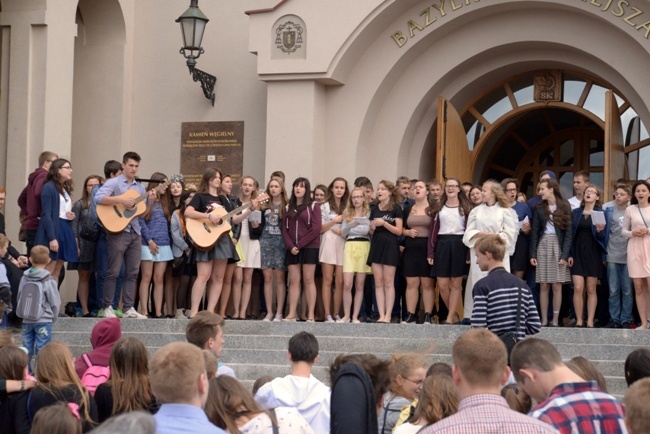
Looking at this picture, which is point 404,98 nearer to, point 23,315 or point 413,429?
point 23,315

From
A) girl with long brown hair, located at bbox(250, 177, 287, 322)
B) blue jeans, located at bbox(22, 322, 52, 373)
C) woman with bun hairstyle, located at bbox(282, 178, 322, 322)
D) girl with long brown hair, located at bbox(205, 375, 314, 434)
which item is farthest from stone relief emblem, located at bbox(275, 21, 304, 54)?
girl with long brown hair, located at bbox(205, 375, 314, 434)

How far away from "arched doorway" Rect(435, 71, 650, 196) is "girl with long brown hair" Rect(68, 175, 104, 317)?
494 cm

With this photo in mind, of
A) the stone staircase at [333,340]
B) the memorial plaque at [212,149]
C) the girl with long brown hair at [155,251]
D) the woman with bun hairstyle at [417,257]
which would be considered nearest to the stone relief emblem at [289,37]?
the memorial plaque at [212,149]

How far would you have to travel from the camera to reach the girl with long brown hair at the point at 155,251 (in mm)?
13367

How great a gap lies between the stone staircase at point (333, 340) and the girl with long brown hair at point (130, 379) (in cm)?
439

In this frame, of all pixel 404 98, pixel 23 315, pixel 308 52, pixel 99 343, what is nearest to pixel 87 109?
pixel 308 52

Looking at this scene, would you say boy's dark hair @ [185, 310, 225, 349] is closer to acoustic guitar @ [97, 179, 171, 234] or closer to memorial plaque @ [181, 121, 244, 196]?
acoustic guitar @ [97, 179, 171, 234]

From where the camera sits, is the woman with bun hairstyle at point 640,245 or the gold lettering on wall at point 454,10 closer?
the woman with bun hairstyle at point 640,245

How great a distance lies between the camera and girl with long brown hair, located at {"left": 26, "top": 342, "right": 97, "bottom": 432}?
20.2 ft

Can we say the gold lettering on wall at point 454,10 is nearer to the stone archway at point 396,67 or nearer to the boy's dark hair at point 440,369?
the stone archway at point 396,67

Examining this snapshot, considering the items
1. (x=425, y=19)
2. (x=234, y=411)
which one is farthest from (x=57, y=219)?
(x=234, y=411)

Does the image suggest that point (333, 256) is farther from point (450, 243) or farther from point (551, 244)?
point (551, 244)

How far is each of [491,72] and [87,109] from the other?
6.34 m

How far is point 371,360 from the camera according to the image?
6.04 m
